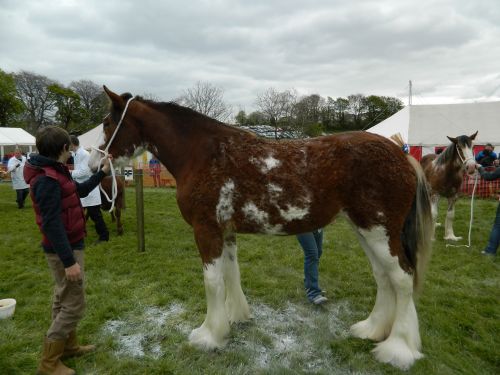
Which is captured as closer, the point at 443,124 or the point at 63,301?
the point at 63,301

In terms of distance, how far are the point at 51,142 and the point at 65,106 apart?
52.8 meters

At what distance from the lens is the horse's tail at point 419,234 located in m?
2.92

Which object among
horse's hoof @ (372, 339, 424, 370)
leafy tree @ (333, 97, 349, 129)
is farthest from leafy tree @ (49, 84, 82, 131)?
horse's hoof @ (372, 339, 424, 370)

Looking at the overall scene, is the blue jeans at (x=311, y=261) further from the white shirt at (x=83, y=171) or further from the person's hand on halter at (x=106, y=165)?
the white shirt at (x=83, y=171)

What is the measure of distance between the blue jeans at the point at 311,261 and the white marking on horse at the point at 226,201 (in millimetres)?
1301

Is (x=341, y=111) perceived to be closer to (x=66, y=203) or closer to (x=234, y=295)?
(x=234, y=295)

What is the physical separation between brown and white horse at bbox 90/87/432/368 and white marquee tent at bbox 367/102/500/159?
15102 mm

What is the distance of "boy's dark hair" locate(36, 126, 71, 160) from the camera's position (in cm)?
239

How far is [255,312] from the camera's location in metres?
3.84

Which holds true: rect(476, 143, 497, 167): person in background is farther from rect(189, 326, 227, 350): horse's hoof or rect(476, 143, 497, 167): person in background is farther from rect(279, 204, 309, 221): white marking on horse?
rect(189, 326, 227, 350): horse's hoof

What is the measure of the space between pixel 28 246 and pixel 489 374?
785 centimetres

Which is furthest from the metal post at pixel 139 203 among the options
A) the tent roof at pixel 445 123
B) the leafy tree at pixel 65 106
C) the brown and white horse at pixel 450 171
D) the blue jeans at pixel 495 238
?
the leafy tree at pixel 65 106

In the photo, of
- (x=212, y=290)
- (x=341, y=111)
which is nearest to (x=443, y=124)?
(x=212, y=290)

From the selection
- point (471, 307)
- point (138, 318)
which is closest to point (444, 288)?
point (471, 307)
